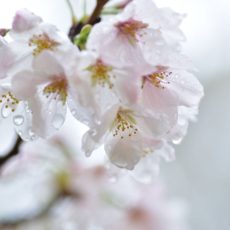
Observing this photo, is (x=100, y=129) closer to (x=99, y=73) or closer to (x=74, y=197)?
(x=99, y=73)

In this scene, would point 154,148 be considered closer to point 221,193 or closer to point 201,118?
point 221,193

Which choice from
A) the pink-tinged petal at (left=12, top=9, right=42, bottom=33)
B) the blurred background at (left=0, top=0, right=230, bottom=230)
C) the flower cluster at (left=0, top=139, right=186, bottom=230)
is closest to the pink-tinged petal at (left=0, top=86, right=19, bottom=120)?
the pink-tinged petal at (left=12, top=9, right=42, bottom=33)

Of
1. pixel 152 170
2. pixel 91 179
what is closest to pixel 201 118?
pixel 91 179

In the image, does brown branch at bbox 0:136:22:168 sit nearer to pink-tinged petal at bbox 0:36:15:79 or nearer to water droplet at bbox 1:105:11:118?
water droplet at bbox 1:105:11:118

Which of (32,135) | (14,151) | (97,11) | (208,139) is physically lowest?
(208,139)

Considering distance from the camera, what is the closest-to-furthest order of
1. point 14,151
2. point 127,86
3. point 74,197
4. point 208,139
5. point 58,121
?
point 127,86
point 58,121
point 14,151
point 74,197
point 208,139

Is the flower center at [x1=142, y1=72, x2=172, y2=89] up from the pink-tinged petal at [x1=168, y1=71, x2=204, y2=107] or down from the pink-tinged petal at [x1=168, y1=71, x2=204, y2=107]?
up

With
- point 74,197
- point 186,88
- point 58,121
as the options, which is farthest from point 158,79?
point 74,197
